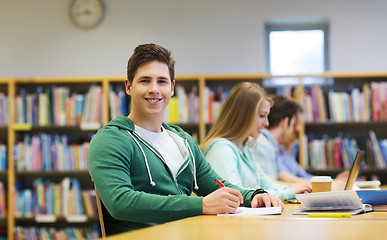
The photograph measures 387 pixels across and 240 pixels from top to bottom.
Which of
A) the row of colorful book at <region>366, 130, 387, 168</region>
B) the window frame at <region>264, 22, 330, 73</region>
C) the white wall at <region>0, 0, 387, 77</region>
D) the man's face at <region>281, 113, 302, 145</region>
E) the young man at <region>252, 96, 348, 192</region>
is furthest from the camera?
the window frame at <region>264, 22, 330, 73</region>

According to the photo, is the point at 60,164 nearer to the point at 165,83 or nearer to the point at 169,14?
the point at 169,14

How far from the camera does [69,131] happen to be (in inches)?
197

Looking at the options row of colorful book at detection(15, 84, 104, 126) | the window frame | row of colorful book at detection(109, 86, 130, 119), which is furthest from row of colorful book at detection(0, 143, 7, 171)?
the window frame

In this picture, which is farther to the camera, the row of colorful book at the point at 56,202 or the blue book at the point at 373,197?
the row of colorful book at the point at 56,202

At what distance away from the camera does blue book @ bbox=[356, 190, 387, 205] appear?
1.85m

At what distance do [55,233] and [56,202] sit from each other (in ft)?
0.92

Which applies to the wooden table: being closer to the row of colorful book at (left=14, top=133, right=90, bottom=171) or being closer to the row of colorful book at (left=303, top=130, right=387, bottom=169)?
the row of colorful book at (left=303, top=130, right=387, bottom=169)

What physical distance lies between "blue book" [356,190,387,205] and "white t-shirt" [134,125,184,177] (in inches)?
25.7

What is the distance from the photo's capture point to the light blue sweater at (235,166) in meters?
2.32

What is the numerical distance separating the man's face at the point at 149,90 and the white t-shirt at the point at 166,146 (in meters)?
0.07

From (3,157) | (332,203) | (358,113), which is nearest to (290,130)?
(358,113)

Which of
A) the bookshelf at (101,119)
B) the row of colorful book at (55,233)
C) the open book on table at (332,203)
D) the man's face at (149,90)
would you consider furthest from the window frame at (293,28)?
the open book on table at (332,203)

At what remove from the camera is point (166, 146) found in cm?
189

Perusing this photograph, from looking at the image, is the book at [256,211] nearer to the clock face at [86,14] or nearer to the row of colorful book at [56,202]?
the row of colorful book at [56,202]
